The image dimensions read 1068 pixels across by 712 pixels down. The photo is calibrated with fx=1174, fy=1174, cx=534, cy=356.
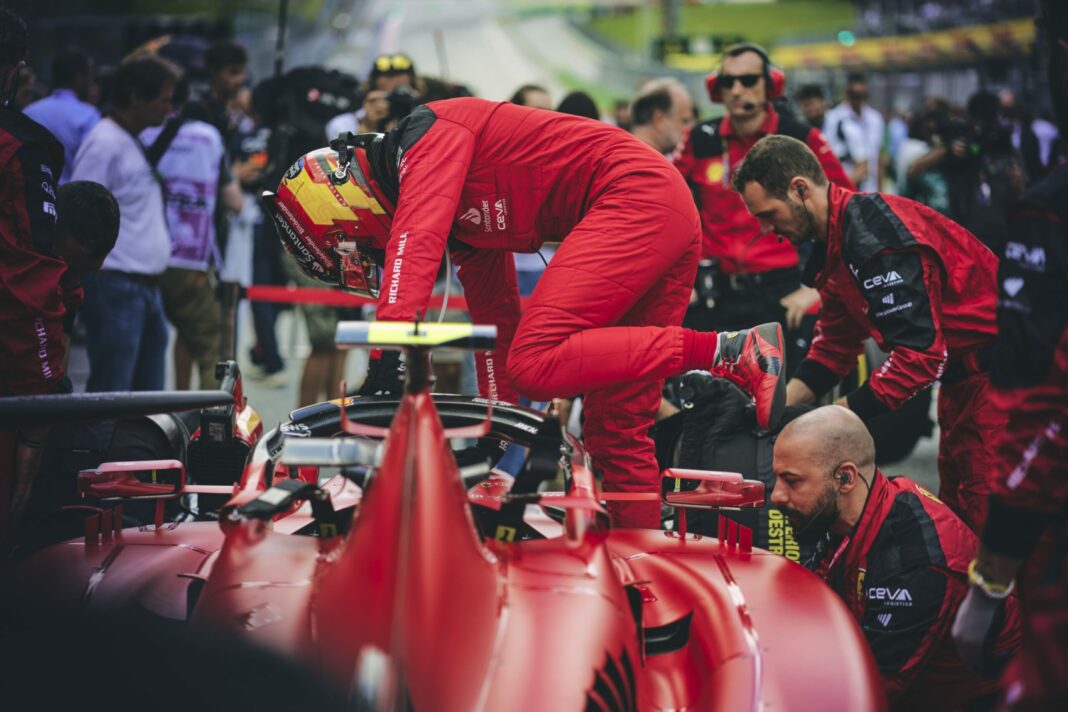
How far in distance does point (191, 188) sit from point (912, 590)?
15.4 feet

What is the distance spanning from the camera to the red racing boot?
358cm

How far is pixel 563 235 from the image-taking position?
4051 millimetres

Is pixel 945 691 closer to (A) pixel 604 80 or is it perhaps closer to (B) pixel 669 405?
(B) pixel 669 405

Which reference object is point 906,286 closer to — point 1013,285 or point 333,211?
point 1013,285

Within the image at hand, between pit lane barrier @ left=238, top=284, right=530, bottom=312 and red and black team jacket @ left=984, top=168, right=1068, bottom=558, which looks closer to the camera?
red and black team jacket @ left=984, top=168, right=1068, bottom=558

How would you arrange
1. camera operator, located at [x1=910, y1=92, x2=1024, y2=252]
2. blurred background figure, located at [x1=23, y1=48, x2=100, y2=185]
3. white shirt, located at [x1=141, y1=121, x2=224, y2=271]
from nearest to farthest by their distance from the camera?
white shirt, located at [x1=141, y1=121, x2=224, y2=271]
blurred background figure, located at [x1=23, y1=48, x2=100, y2=185]
camera operator, located at [x1=910, y1=92, x2=1024, y2=252]

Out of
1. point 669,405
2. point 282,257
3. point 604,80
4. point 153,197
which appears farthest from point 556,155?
point 604,80

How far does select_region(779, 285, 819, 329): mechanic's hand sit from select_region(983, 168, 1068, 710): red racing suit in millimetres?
3108

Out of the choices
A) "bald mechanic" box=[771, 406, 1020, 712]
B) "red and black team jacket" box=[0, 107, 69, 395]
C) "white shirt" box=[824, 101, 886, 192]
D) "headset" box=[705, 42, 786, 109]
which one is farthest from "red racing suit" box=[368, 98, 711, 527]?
"white shirt" box=[824, 101, 886, 192]

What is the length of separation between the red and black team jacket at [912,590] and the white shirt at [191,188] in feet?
14.3

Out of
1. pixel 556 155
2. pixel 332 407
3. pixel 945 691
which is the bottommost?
pixel 945 691

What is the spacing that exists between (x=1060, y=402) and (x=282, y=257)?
277 inches

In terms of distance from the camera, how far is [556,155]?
3.82 metres

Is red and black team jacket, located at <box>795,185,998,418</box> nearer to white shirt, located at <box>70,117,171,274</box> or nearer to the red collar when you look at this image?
the red collar
